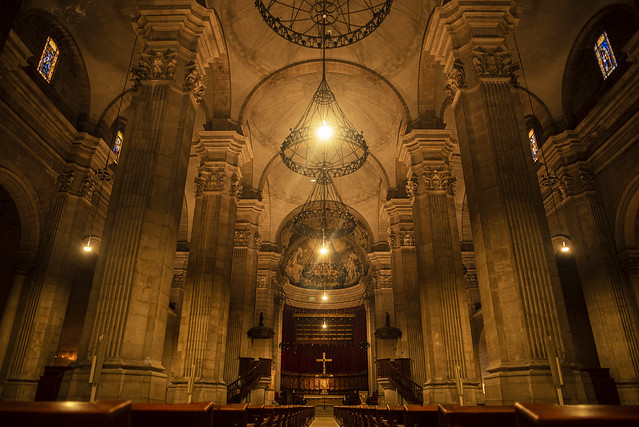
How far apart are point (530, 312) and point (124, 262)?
21.2ft

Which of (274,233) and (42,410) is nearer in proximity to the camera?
(42,410)

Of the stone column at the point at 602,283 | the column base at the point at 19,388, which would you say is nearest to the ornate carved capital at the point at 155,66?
the column base at the point at 19,388

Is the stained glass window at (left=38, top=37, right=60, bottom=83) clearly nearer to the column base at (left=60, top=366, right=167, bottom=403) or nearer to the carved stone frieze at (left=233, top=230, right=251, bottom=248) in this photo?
the carved stone frieze at (left=233, top=230, right=251, bottom=248)

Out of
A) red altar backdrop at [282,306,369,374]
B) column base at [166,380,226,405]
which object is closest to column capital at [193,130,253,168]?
column base at [166,380,226,405]

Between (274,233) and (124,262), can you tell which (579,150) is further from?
(274,233)

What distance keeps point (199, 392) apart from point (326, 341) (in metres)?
20.3

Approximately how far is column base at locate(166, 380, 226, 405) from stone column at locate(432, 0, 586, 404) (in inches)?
260

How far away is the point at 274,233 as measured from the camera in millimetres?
22922

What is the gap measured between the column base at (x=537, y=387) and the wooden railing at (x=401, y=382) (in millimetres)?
6802

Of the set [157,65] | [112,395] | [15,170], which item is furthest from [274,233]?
[112,395]

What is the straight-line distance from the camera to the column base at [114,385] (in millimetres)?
5738

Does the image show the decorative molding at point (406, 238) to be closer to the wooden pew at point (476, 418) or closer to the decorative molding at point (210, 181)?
the decorative molding at point (210, 181)

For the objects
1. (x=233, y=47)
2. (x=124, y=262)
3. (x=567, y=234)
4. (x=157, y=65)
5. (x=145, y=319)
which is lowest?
(x=145, y=319)

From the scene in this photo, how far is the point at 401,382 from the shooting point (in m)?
14.1
